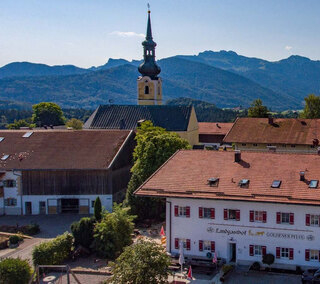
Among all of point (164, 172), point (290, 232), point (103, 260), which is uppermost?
point (164, 172)

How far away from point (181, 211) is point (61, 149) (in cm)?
2205

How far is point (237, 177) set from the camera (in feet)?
102

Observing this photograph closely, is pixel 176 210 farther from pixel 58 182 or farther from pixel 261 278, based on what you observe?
pixel 58 182

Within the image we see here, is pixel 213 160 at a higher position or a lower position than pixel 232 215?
higher

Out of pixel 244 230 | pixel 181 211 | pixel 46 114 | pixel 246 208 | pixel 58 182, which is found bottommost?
pixel 244 230

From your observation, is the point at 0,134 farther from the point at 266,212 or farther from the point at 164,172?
the point at 266,212

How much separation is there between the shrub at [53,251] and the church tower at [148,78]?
56324 millimetres

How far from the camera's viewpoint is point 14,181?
45.7 metres

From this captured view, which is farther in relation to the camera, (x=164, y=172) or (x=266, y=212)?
(x=164, y=172)

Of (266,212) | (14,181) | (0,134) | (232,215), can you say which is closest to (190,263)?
(232,215)

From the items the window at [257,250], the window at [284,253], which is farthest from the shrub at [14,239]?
the window at [284,253]

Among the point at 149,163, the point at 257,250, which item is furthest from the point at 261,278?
the point at 149,163

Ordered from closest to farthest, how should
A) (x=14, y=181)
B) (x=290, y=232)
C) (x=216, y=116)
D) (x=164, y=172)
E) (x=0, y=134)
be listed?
(x=290, y=232), (x=164, y=172), (x=14, y=181), (x=0, y=134), (x=216, y=116)

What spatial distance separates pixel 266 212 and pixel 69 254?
14837 mm
